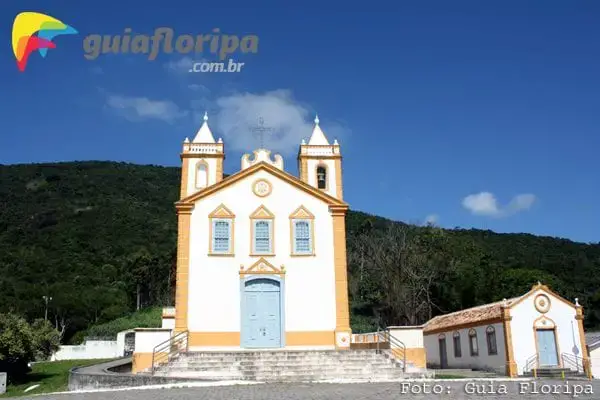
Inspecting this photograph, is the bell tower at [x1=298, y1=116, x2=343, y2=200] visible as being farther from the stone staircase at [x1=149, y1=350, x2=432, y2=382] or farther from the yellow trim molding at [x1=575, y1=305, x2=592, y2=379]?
the yellow trim molding at [x1=575, y1=305, x2=592, y2=379]

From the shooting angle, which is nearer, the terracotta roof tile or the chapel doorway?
the terracotta roof tile

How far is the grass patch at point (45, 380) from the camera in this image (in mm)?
20484

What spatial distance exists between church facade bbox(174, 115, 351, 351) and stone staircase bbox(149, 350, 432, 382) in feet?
8.48

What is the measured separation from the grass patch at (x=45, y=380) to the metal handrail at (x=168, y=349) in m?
3.18

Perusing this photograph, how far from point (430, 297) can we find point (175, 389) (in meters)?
31.3

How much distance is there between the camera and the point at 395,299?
4097 cm

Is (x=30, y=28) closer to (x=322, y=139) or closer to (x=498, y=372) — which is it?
(x=322, y=139)

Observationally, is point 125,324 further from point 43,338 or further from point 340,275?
point 340,275

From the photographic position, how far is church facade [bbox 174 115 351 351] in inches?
848

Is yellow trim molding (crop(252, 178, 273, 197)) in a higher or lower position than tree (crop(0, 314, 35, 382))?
higher

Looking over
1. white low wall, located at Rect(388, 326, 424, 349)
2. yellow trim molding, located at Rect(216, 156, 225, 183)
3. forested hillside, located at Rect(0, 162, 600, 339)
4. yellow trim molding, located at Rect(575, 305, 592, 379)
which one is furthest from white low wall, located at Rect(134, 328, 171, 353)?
forested hillside, located at Rect(0, 162, 600, 339)

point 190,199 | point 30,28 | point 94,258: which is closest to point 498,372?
point 190,199

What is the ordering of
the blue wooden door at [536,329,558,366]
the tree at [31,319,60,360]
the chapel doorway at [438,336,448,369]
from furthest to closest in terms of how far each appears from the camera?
the chapel doorway at [438,336,448,369]
the tree at [31,319,60,360]
the blue wooden door at [536,329,558,366]

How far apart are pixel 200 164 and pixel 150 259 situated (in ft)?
108
